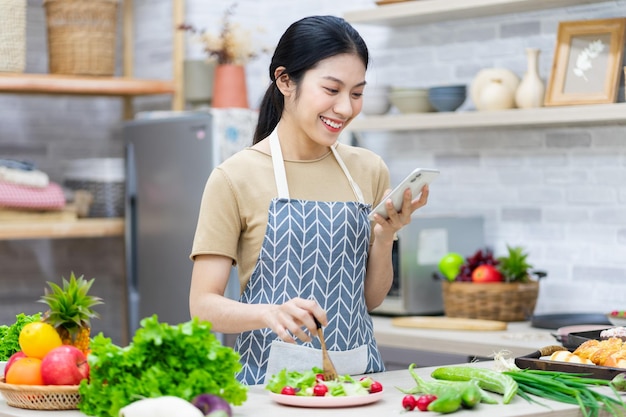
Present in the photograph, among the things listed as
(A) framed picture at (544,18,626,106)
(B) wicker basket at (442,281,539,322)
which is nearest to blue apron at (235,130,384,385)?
(B) wicker basket at (442,281,539,322)

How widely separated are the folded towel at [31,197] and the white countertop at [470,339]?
1547 millimetres

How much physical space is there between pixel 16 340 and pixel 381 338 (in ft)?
6.43

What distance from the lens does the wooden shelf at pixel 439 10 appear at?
4.17 metres

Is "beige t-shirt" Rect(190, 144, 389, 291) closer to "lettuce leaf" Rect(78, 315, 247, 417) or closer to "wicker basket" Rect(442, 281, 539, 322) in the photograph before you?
"lettuce leaf" Rect(78, 315, 247, 417)

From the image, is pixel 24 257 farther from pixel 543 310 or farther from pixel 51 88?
pixel 543 310

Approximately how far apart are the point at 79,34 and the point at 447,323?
210 centimetres

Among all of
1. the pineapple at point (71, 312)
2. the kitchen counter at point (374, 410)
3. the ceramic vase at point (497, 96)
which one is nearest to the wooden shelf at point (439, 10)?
the ceramic vase at point (497, 96)

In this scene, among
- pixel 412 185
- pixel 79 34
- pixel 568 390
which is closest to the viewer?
pixel 568 390

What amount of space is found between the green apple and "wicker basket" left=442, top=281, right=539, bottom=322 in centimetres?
A: 6

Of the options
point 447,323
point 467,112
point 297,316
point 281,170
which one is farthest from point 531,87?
point 297,316

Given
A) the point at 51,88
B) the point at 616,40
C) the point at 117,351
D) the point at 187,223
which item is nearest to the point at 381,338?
the point at 187,223

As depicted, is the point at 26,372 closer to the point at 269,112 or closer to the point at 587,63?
the point at 269,112

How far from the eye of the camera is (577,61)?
404cm

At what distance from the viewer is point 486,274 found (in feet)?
13.4
